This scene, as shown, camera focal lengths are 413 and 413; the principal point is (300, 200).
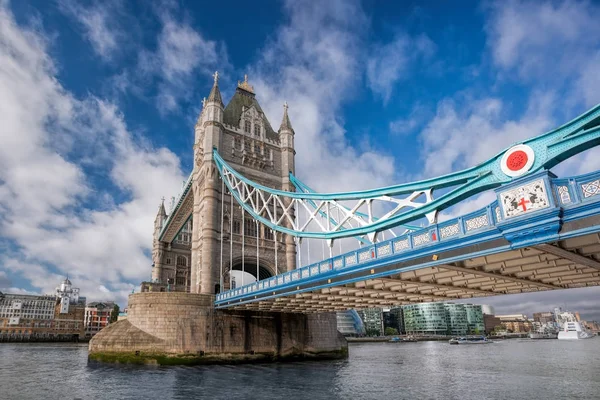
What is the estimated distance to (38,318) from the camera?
110250 mm

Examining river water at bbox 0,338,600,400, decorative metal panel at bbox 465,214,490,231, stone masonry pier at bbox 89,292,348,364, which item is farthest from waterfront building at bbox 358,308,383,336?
decorative metal panel at bbox 465,214,490,231

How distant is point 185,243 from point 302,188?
31.3 meters

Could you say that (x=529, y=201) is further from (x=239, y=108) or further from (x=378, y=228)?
(x=239, y=108)

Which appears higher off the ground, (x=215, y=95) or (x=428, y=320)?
(x=215, y=95)

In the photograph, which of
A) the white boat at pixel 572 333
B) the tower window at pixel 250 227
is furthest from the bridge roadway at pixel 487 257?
the white boat at pixel 572 333

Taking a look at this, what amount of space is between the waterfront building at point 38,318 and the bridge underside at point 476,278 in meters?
98.9

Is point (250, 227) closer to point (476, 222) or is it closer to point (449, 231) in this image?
point (449, 231)

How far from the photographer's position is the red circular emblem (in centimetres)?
1109

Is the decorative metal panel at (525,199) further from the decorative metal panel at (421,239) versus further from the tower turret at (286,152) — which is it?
the tower turret at (286,152)

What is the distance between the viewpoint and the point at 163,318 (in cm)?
2930

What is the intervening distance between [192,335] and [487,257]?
22.6 meters

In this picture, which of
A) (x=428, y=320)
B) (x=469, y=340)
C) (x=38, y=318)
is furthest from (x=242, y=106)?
(x=428, y=320)

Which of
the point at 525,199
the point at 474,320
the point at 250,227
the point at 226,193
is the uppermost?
the point at 226,193

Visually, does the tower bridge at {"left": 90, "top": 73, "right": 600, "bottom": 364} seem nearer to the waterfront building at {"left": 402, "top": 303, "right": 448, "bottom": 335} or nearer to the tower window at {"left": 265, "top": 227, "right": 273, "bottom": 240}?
the tower window at {"left": 265, "top": 227, "right": 273, "bottom": 240}
